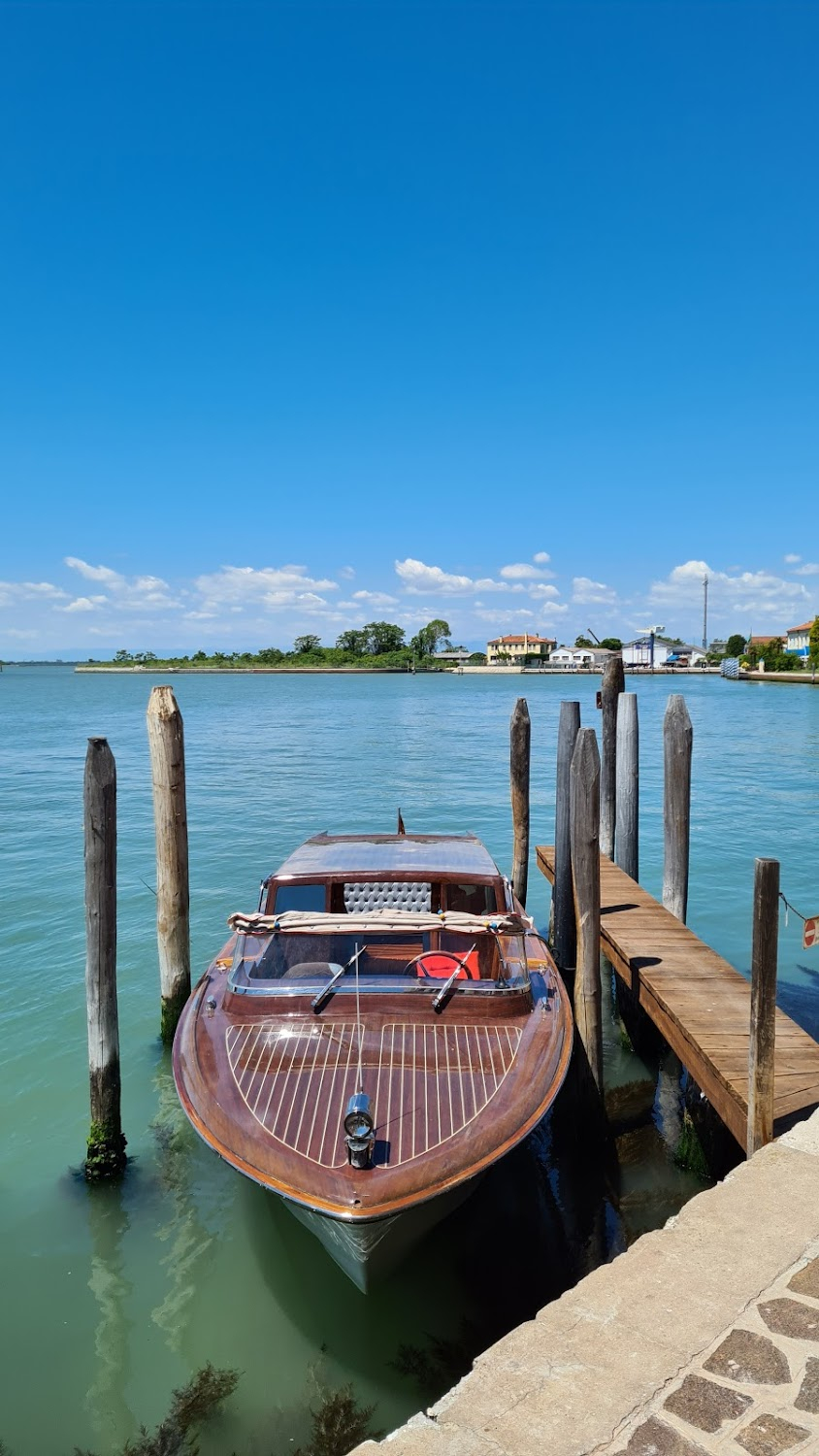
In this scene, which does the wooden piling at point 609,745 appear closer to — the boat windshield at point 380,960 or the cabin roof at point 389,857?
the cabin roof at point 389,857

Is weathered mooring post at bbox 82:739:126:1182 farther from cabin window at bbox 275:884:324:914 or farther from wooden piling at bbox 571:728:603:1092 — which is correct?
wooden piling at bbox 571:728:603:1092

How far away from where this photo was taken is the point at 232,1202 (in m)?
5.98

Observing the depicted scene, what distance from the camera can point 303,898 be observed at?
267 inches

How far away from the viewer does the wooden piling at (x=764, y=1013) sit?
4395mm

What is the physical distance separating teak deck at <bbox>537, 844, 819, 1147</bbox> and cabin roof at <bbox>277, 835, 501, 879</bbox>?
4.50 feet

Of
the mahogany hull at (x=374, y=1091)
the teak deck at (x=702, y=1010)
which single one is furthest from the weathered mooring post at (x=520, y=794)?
the mahogany hull at (x=374, y=1091)

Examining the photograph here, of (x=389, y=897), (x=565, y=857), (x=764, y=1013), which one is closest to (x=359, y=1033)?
(x=389, y=897)

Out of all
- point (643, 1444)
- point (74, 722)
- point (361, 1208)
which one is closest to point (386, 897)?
point (361, 1208)

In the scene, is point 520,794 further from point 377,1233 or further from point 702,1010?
point 377,1233

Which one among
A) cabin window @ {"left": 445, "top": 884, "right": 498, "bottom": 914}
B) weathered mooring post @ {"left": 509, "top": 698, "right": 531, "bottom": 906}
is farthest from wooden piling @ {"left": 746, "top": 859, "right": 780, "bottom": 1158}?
weathered mooring post @ {"left": 509, "top": 698, "right": 531, "bottom": 906}

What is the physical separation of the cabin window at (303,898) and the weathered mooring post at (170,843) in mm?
1271

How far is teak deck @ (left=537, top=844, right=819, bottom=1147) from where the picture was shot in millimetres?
4758

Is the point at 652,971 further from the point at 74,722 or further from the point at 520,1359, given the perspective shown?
the point at 74,722

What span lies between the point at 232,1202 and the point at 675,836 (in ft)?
16.8
